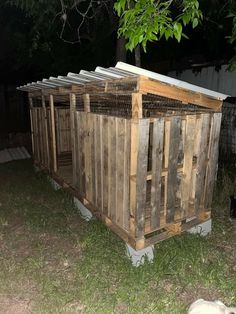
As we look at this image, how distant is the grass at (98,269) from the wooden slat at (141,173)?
22.5 inches

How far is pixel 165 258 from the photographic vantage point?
11.9 feet

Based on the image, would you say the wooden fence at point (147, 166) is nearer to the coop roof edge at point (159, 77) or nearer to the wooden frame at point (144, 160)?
the wooden frame at point (144, 160)

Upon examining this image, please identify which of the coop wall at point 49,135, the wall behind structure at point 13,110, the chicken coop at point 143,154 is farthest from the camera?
the wall behind structure at point 13,110

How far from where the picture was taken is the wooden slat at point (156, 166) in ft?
10.4

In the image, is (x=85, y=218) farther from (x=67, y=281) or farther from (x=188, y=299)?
(x=188, y=299)

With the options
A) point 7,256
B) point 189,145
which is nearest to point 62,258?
point 7,256

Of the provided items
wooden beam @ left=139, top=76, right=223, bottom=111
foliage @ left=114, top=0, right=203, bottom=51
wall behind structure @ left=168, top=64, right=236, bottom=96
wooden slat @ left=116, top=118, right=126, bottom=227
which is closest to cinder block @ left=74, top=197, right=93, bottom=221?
wooden slat @ left=116, top=118, right=126, bottom=227

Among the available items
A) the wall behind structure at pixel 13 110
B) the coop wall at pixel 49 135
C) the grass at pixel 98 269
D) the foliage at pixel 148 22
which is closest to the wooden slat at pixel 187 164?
the grass at pixel 98 269

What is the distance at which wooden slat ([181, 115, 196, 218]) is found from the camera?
3541mm

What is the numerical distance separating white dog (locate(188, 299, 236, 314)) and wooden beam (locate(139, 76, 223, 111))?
2062 millimetres

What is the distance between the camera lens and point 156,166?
10.8 feet

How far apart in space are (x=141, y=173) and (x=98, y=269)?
129 centimetres

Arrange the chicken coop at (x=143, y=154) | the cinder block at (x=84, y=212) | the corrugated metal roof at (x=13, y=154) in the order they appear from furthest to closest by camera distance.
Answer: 1. the corrugated metal roof at (x=13, y=154)
2. the cinder block at (x=84, y=212)
3. the chicken coop at (x=143, y=154)

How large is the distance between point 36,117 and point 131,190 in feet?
14.1
